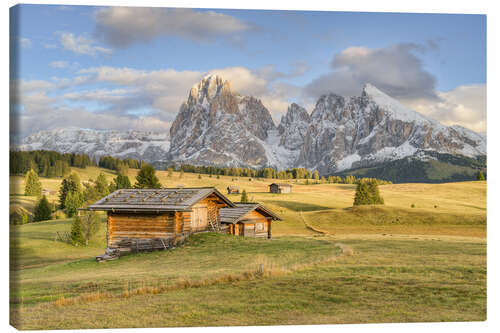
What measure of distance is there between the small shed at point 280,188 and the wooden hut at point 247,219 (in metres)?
25.7

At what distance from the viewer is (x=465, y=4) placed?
709 inches

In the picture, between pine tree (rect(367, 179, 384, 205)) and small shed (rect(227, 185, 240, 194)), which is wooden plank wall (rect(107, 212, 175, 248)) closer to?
small shed (rect(227, 185, 240, 194))

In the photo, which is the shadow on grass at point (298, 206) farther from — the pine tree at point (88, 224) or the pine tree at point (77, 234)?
the pine tree at point (77, 234)

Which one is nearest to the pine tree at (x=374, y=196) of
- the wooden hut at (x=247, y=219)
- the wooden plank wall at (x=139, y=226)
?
the wooden hut at (x=247, y=219)

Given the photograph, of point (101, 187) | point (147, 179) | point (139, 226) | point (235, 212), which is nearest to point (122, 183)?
point (101, 187)

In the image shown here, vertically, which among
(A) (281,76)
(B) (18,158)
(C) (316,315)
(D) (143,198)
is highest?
(A) (281,76)

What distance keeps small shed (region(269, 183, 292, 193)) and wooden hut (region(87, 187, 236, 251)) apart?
114ft

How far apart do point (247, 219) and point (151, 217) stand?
→ 932 cm

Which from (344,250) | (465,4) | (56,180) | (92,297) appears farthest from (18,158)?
(56,180)

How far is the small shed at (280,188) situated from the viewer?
60.0 metres

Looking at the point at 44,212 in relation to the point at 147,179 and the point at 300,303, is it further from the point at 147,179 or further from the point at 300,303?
the point at 300,303

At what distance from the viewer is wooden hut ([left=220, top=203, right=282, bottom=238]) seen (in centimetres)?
3041

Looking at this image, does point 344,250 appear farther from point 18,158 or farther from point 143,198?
point 18,158

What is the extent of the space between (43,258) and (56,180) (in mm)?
22326
